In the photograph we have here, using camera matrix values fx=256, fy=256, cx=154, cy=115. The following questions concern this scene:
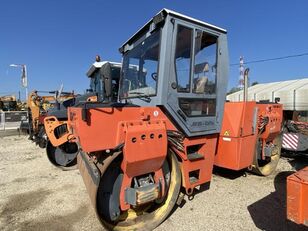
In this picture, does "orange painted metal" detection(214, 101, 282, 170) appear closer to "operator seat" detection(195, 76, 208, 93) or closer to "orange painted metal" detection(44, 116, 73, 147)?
"operator seat" detection(195, 76, 208, 93)

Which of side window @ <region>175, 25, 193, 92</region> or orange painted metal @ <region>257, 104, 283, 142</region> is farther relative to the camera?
orange painted metal @ <region>257, 104, 283, 142</region>

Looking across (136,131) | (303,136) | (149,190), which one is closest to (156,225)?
(149,190)

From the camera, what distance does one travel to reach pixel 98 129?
2.90 meters

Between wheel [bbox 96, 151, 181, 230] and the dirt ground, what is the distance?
0.17 m

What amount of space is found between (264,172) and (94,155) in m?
3.60

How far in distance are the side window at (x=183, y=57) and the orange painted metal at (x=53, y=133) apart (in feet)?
10.6

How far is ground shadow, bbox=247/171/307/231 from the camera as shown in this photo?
3213 millimetres

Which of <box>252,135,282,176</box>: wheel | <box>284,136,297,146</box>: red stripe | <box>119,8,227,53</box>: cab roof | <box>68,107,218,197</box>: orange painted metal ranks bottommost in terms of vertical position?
<box>252,135,282,176</box>: wheel

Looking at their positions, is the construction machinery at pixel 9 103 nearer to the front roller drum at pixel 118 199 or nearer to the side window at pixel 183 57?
the front roller drum at pixel 118 199

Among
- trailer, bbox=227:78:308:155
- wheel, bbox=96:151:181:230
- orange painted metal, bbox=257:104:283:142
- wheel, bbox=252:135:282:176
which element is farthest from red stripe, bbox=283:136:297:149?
wheel, bbox=96:151:181:230

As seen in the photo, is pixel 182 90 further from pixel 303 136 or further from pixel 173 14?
pixel 303 136

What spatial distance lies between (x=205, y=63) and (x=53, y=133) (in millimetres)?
3835

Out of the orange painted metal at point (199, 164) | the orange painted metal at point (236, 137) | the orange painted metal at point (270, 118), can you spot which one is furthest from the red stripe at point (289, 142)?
the orange painted metal at point (199, 164)

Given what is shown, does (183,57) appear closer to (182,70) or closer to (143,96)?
(182,70)
